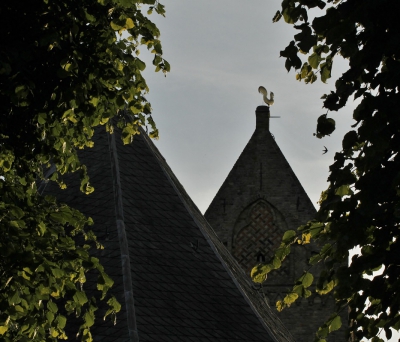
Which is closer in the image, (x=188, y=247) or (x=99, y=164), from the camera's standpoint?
(x=188, y=247)

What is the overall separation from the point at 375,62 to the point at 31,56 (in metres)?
2.49

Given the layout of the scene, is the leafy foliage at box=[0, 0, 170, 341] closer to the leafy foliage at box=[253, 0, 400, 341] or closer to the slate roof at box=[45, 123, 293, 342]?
the leafy foliage at box=[253, 0, 400, 341]

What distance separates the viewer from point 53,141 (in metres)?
9.29

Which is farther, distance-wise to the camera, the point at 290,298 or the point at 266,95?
the point at 266,95

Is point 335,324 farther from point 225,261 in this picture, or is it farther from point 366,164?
point 225,261

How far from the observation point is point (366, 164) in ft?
24.3

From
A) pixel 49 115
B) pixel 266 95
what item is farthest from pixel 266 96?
pixel 49 115

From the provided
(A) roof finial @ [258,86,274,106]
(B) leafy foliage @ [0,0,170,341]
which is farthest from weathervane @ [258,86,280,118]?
(B) leafy foliage @ [0,0,170,341]

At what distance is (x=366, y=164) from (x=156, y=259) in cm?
837

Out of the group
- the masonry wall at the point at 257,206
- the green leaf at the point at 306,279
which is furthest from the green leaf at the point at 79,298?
the masonry wall at the point at 257,206

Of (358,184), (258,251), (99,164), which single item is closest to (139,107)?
(358,184)

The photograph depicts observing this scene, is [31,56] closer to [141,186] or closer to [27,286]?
[27,286]

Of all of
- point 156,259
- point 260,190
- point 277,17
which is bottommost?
point 277,17

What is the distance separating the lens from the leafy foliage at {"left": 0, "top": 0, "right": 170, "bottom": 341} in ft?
27.9
